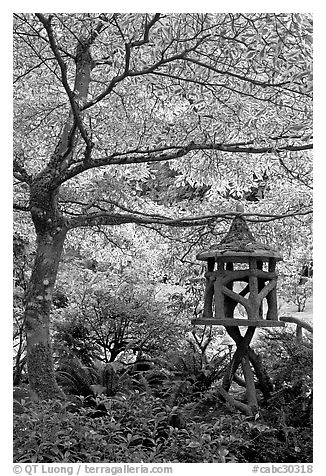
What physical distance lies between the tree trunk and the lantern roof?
932mm

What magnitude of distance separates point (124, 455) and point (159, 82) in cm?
226

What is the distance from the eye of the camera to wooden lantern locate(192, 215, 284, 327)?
3.42m

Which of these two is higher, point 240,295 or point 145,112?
point 145,112

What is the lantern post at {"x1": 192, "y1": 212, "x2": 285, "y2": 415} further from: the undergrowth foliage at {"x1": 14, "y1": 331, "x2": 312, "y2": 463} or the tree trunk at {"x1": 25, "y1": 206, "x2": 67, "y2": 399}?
the tree trunk at {"x1": 25, "y1": 206, "x2": 67, "y2": 399}

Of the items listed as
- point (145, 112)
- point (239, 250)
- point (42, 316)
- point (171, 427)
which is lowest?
point (171, 427)

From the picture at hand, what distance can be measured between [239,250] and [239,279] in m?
0.20

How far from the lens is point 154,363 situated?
14.2ft

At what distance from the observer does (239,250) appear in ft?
11.4

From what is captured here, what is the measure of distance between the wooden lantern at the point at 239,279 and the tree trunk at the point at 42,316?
2.98ft

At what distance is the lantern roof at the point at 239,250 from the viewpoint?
3.47 meters

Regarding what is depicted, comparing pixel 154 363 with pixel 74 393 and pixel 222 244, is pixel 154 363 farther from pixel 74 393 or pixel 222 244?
pixel 222 244

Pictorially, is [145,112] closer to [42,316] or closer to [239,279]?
[239,279]

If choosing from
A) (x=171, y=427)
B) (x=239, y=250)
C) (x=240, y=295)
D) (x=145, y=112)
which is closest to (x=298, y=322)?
A: (x=240, y=295)

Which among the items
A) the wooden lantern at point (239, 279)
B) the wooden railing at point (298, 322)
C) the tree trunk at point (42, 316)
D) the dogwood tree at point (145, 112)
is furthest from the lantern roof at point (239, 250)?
the tree trunk at point (42, 316)
